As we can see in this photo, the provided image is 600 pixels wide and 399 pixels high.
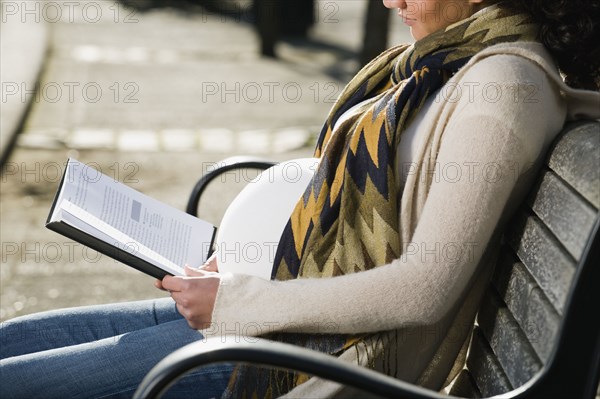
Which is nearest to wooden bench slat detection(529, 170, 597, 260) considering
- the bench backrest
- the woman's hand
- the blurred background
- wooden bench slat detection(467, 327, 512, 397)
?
the bench backrest

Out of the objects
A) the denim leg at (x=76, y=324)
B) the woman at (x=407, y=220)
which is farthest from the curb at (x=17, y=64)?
the woman at (x=407, y=220)

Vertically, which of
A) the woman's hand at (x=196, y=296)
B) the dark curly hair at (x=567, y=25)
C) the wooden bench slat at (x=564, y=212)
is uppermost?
the dark curly hair at (x=567, y=25)

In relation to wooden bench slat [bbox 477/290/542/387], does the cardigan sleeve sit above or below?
above

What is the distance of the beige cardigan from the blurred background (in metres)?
2.57

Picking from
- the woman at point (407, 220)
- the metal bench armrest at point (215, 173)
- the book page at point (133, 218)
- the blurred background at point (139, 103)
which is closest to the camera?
the woman at point (407, 220)

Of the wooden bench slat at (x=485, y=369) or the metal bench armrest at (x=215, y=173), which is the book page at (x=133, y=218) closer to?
the metal bench armrest at (x=215, y=173)

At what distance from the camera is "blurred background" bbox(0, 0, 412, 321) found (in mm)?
4852

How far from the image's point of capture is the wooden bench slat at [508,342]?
1.78m

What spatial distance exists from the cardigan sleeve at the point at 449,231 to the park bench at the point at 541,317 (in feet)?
0.27

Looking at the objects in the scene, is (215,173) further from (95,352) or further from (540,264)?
(540,264)

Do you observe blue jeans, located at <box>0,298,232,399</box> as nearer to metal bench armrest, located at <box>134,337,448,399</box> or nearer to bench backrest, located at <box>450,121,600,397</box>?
metal bench armrest, located at <box>134,337,448,399</box>

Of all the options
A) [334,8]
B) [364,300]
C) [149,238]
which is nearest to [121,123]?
[149,238]

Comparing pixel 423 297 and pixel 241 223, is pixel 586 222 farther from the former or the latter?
pixel 241 223

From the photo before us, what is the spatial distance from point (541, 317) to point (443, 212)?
0.27 meters
